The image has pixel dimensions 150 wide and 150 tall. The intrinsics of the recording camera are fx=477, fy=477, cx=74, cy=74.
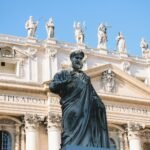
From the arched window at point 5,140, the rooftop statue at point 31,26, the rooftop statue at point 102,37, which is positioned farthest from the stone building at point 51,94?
the rooftop statue at point 31,26

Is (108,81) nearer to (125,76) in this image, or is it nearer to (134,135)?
(125,76)

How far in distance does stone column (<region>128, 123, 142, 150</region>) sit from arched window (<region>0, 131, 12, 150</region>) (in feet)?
24.2

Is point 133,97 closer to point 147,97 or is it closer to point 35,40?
point 147,97

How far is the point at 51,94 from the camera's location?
27.0 metres

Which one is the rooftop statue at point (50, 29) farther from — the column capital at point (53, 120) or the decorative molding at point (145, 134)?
the decorative molding at point (145, 134)

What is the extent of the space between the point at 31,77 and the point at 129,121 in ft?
22.0

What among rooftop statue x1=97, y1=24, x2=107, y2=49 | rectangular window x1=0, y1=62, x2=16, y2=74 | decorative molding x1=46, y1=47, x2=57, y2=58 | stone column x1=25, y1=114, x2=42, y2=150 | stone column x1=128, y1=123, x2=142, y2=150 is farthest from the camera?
rooftop statue x1=97, y1=24, x2=107, y2=49

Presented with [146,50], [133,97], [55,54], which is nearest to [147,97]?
[133,97]

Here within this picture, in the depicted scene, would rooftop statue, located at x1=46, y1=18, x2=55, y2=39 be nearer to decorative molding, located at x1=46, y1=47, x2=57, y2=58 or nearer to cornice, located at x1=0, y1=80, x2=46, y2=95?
decorative molding, located at x1=46, y1=47, x2=57, y2=58

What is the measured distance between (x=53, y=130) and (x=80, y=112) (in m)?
20.5

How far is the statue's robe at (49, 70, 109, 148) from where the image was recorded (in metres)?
6.06

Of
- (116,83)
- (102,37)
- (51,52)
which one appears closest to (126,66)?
(116,83)

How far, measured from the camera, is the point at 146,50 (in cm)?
3294

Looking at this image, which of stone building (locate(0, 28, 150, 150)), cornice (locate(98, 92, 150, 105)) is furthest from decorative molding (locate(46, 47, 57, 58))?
cornice (locate(98, 92, 150, 105))
